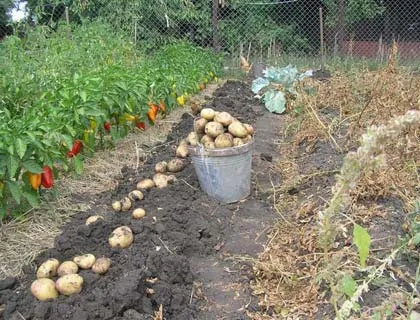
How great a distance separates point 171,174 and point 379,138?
321 centimetres

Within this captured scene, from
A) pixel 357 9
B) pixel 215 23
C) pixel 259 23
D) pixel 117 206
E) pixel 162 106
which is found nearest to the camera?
pixel 117 206

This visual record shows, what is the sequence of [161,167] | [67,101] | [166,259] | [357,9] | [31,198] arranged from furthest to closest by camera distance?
[357,9], [161,167], [67,101], [31,198], [166,259]

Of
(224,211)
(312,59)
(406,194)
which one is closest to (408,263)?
(406,194)

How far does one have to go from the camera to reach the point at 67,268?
2.61 m

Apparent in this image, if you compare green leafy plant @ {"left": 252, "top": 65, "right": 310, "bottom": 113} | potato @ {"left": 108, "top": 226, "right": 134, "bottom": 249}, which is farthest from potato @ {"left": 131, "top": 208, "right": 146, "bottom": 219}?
→ green leafy plant @ {"left": 252, "top": 65, "right": 310, "bottom": 113}

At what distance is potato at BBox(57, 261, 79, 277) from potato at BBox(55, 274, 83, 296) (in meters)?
0.10

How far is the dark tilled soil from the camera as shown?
2.40 m

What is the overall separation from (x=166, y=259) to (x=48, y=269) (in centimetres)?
60

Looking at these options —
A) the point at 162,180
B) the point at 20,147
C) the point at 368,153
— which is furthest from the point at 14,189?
the point at 368,153

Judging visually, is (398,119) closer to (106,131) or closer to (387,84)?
(106,131)

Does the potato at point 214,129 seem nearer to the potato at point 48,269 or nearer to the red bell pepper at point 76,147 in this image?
the red bell pepper at point 76,147

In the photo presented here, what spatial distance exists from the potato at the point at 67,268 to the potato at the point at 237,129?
5.12 feet

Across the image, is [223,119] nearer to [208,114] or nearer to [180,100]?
[208,114]

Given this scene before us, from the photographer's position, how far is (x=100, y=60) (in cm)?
620
